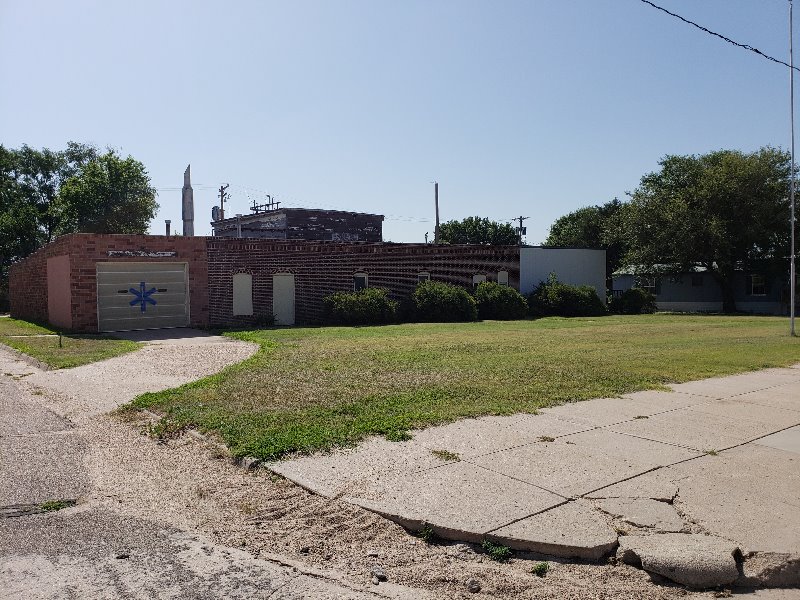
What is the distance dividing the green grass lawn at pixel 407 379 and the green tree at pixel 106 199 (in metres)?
38.3

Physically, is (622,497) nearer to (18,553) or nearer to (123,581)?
(123,581)

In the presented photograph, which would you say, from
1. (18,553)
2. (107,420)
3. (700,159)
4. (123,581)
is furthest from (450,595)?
(700,159)

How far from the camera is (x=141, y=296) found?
26.0 meters

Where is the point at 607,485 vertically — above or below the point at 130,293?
below

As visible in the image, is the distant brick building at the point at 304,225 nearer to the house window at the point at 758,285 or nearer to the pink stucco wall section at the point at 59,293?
the pink stucco wall section at the point at 59,293

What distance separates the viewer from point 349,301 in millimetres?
29672

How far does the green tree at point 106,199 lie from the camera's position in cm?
5278

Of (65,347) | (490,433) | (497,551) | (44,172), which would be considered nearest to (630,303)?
(65,347)

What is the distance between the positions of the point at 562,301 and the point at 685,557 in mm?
34596

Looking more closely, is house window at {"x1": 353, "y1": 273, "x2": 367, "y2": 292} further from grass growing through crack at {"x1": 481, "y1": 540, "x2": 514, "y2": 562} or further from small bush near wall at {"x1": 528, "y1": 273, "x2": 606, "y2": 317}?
grass growing through crack at {"x1": 481, "y1": 540, "x2": 514, "y2": 562}

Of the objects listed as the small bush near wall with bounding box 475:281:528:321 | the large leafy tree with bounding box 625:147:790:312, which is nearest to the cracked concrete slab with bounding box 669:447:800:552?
Result: the small bush near wall with bounding box 475:281:528:321

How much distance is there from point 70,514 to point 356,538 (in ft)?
7.86

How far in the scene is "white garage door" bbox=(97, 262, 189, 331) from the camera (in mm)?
25234

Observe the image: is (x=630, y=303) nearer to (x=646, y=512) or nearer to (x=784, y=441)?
(x=784, y=441)
